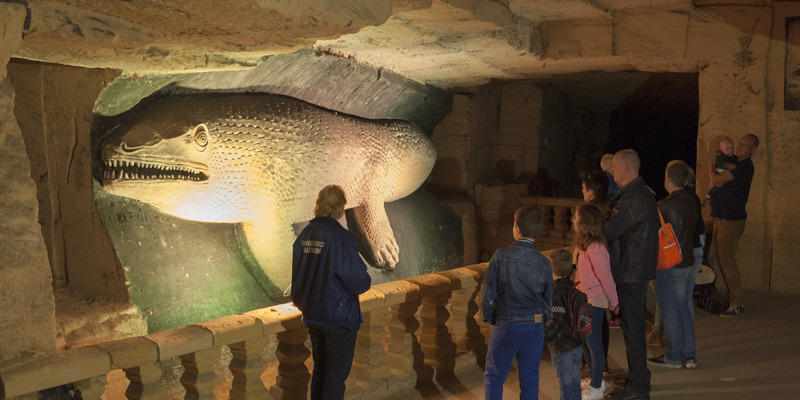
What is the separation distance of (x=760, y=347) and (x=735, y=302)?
3.34ft

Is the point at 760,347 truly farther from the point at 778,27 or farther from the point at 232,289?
the point at 232,289

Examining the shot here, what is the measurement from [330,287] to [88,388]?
1.23 metres

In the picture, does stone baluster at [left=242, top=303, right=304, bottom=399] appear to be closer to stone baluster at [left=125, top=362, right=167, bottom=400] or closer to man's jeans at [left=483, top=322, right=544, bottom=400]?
stone baluster at [left=125, top=362, right=167, bottom=400]

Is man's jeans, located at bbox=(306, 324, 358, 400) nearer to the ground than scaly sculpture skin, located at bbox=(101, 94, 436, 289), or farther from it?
nearer to the ground

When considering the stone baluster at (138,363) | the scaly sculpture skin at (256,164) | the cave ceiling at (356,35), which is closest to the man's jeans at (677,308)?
the cave ceiling at (356,35)

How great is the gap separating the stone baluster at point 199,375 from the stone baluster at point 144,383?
0.19 meters

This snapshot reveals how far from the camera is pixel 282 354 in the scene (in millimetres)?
4078

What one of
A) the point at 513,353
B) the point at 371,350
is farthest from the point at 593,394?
the point at 371,350

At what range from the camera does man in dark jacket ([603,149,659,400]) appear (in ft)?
14.0

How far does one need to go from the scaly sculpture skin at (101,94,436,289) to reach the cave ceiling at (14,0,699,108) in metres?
0.59

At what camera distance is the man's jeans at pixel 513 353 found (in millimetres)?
3643

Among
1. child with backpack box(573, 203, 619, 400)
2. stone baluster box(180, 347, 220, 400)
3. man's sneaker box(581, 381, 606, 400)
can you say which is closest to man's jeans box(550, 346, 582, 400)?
child with backpack box(573, 203, 619, 400)

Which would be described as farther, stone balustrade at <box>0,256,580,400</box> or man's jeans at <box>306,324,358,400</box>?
man's jeans at <box>306,324,358,400</box>

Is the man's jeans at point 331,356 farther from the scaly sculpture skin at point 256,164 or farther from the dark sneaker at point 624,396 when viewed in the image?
the scaly sculpture skin at point 256,164
